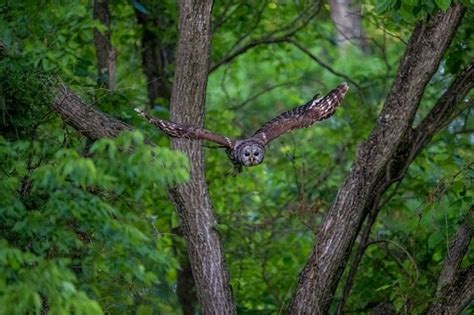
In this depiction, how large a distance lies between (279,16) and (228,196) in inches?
61.5

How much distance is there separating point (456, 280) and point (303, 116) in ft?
4.33

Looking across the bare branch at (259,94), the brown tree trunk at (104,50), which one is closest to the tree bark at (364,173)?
the brown tree trunk at (104,50)

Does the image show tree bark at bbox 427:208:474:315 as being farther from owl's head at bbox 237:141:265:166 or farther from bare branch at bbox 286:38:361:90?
bare branch at bbox 286:38:361:90

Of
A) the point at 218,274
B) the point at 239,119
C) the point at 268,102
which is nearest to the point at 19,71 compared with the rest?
the point at 218,274

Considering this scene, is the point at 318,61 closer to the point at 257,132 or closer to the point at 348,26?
the point at 257,132

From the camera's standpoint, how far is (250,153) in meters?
5.24

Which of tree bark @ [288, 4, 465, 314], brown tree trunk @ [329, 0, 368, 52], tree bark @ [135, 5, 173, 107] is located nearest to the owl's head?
tree bark @ [288, 4, 465, 314]

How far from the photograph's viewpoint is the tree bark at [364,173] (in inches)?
234

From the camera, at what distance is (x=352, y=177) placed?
19.9ft

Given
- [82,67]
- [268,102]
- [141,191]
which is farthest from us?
[268,102]

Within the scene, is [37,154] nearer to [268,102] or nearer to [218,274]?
[218,274]

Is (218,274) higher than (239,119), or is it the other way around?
(239,119)

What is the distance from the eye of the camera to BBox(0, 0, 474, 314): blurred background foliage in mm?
4270

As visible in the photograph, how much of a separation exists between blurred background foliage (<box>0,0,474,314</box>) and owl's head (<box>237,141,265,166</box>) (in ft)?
1.49
